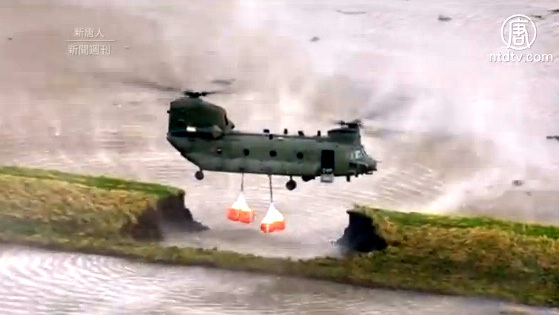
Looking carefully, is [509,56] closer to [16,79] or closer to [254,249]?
[254,249]

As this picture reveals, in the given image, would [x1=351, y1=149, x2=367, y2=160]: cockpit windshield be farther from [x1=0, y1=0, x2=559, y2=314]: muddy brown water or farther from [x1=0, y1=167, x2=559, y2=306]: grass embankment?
[x1=0, y1=167, x2=559, y2=306]: grass embankment

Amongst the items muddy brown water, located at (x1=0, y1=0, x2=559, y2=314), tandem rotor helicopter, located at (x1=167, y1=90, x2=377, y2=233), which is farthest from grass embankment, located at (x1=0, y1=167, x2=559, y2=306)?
tandem rotor helicopter, located at (x1=167, y1=90, x2=377, y2=233)

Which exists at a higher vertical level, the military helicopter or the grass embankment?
the military helicopter

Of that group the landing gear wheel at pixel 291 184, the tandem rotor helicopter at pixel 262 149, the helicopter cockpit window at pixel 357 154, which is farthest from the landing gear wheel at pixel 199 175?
the helicopter cockpit window at pixel 357 154

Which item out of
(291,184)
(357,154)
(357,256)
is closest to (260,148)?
(291,184)

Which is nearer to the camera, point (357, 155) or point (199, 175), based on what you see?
point (357, 155)

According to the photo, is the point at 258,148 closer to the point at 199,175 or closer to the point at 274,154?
the point at 274,154
